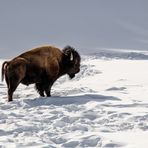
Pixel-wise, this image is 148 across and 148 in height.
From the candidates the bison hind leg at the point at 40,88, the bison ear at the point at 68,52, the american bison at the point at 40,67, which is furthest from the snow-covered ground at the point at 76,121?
the bison ear at the point at 68,52

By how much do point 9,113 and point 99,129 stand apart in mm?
1962

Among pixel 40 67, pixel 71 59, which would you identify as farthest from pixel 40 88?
pixel 71 59

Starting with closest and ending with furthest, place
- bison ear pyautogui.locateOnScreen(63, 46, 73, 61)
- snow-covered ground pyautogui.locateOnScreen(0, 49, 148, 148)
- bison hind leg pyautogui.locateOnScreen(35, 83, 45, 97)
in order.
Result: 1. snow-covered ground pyautogui.locateOnScreen(0, 49, 148, 148)
2. bison hind leg pyautogui.locateOnScreen(35, 83, 45, 97)
3. bison ear pyautogui.locateOnScreen(63, 46, 73, 61)

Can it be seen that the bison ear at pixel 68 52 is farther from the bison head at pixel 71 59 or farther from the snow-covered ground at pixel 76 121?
the snow-covered ground at pixel 76 121

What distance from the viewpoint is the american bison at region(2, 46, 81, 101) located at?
11.2 m

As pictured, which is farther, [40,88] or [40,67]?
[40,88]

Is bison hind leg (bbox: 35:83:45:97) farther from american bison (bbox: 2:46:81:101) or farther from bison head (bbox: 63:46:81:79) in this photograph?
bison head (bbox: 63:46:81:79)

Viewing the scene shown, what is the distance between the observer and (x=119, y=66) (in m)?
23.7

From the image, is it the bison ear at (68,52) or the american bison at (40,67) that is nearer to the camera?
the american bison at (40,67)

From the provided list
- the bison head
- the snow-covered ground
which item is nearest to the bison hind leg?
the snow-covered ground

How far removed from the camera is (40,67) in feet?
38.7

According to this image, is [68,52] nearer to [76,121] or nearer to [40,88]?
[40,88]

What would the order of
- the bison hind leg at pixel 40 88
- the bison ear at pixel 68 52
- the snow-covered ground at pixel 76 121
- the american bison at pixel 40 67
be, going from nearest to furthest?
1. the snow-covered ground at pixel 76 121
2. the american bison at pixel 40 67
3. the bison hind leg at pixel 40 88
4. the bison ear at pixel 68 52

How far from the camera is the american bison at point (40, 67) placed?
11164 millimetres
